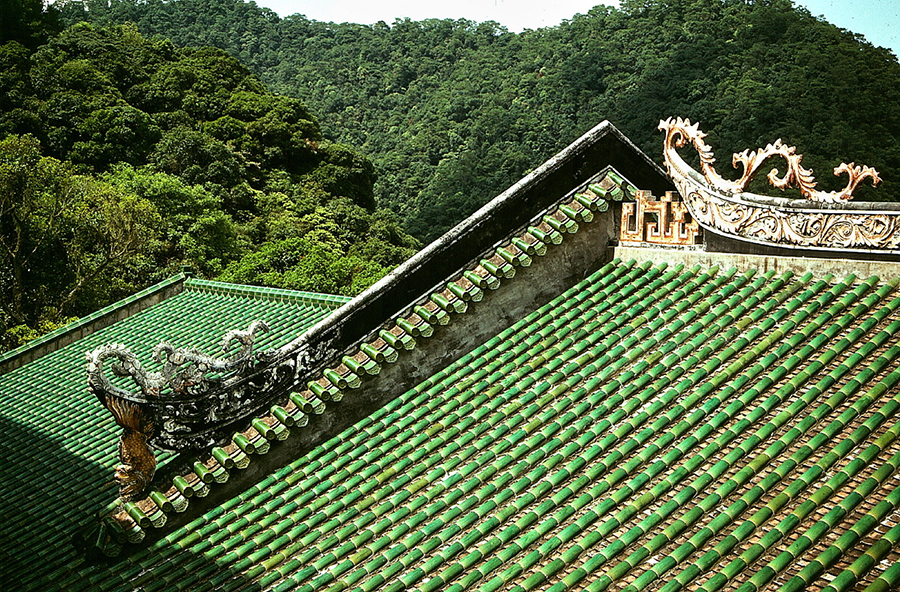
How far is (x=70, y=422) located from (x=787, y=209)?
928cm

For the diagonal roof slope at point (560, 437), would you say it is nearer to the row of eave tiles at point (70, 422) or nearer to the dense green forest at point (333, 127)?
the row of eave tiles at point (70, 422)

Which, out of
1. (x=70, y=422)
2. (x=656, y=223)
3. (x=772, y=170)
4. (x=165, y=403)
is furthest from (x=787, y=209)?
(x=70, y=422)

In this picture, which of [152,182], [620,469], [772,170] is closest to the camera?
[620,469]

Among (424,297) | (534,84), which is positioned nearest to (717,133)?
(534,84)

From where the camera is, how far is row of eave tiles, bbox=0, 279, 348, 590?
24.5 feet

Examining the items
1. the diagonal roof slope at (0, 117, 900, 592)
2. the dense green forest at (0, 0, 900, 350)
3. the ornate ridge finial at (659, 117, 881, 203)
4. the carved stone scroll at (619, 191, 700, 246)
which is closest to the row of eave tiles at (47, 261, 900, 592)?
the diagonal roof slope at (0, 117, 900, 592)

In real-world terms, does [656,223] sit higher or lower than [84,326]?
higher

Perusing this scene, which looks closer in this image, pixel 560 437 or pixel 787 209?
pixel 560 437

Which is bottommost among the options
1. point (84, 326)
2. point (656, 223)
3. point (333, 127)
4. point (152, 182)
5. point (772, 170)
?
point (84, 326)

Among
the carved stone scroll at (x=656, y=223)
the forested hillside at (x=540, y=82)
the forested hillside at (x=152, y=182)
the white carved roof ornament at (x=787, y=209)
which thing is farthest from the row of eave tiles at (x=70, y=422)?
the forested hillside at (x=540, y=82)

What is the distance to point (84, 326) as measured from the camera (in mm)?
14625

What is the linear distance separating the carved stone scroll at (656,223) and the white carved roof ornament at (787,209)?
5.8 inches

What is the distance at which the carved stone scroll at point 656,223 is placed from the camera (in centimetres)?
669

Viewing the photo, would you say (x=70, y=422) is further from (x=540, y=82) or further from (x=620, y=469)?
(x=540, y=82)
